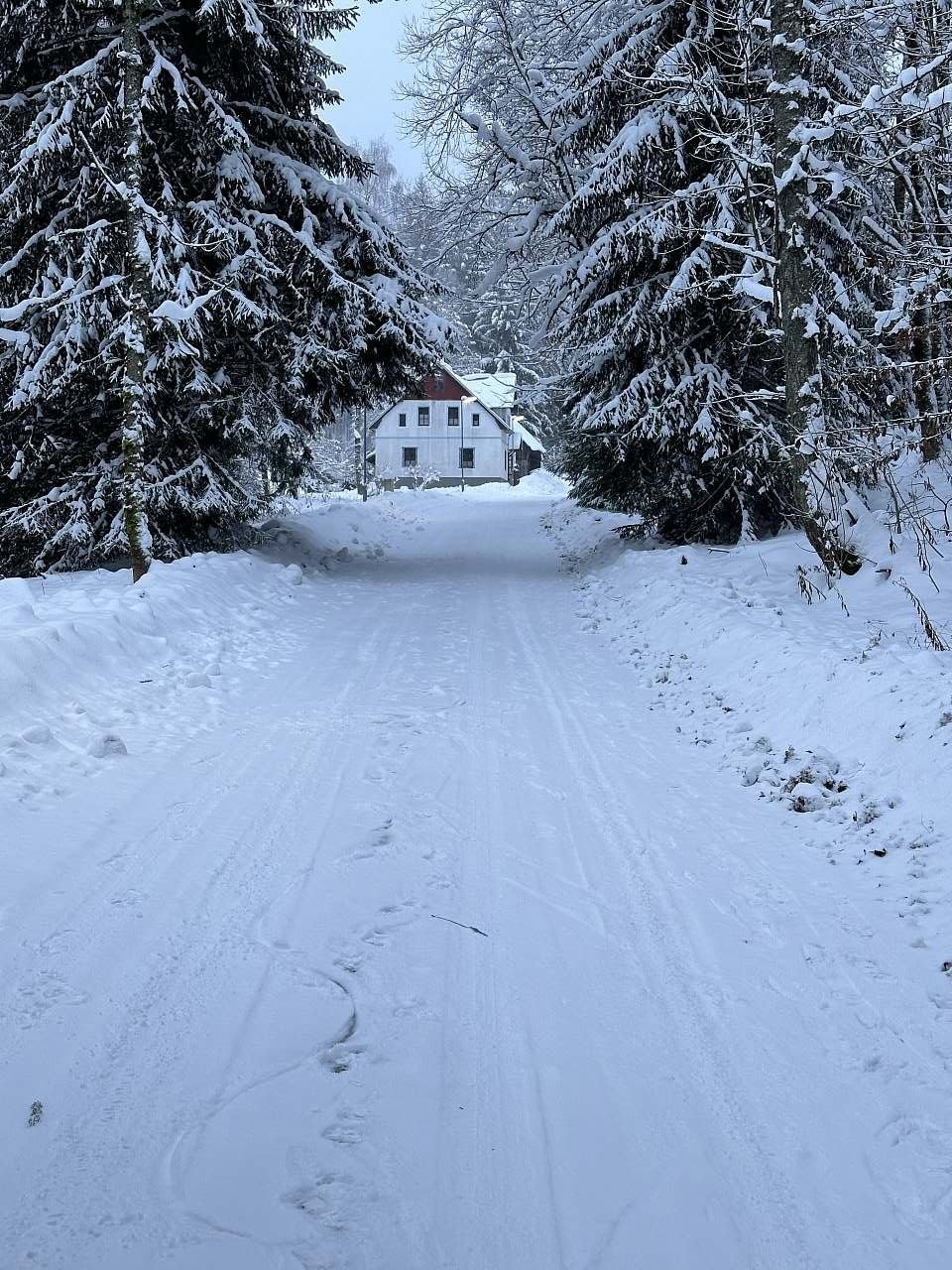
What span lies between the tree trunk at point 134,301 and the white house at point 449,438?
48.5 metres

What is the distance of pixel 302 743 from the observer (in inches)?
245

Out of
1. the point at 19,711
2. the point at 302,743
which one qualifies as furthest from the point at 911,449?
the point at 19,711

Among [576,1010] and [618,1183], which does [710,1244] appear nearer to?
[618,1183]

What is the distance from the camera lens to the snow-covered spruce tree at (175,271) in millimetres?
10961

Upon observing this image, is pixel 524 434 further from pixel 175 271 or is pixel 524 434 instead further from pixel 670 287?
pixel 175 271

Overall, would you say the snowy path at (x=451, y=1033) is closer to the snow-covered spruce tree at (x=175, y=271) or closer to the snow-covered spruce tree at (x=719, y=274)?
the snow-covered spruce tree at (x=719, y=274)

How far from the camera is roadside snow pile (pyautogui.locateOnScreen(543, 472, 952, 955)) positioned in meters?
4.72

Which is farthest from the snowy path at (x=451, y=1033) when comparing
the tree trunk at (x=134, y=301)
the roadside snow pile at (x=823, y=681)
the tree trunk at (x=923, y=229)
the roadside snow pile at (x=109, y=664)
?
the tree trunk at (x=134, y=301)

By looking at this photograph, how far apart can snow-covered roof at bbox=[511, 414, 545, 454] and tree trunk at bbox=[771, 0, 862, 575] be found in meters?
53.8

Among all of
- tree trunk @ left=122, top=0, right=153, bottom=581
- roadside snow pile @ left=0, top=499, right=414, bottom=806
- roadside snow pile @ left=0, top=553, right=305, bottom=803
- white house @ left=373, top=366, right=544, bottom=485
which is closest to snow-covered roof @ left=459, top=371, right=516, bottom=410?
white house @ left=373, top=366, right=544, bottom=485

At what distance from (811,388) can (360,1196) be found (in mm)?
8968

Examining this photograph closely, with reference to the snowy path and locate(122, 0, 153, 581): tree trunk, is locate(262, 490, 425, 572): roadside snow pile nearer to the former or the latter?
locate(122, 0, 153, 581): tree trunk

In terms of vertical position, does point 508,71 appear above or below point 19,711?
above

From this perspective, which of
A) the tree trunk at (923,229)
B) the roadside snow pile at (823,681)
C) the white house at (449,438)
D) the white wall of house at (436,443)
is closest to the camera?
the roadside snow pile at (823,681)
